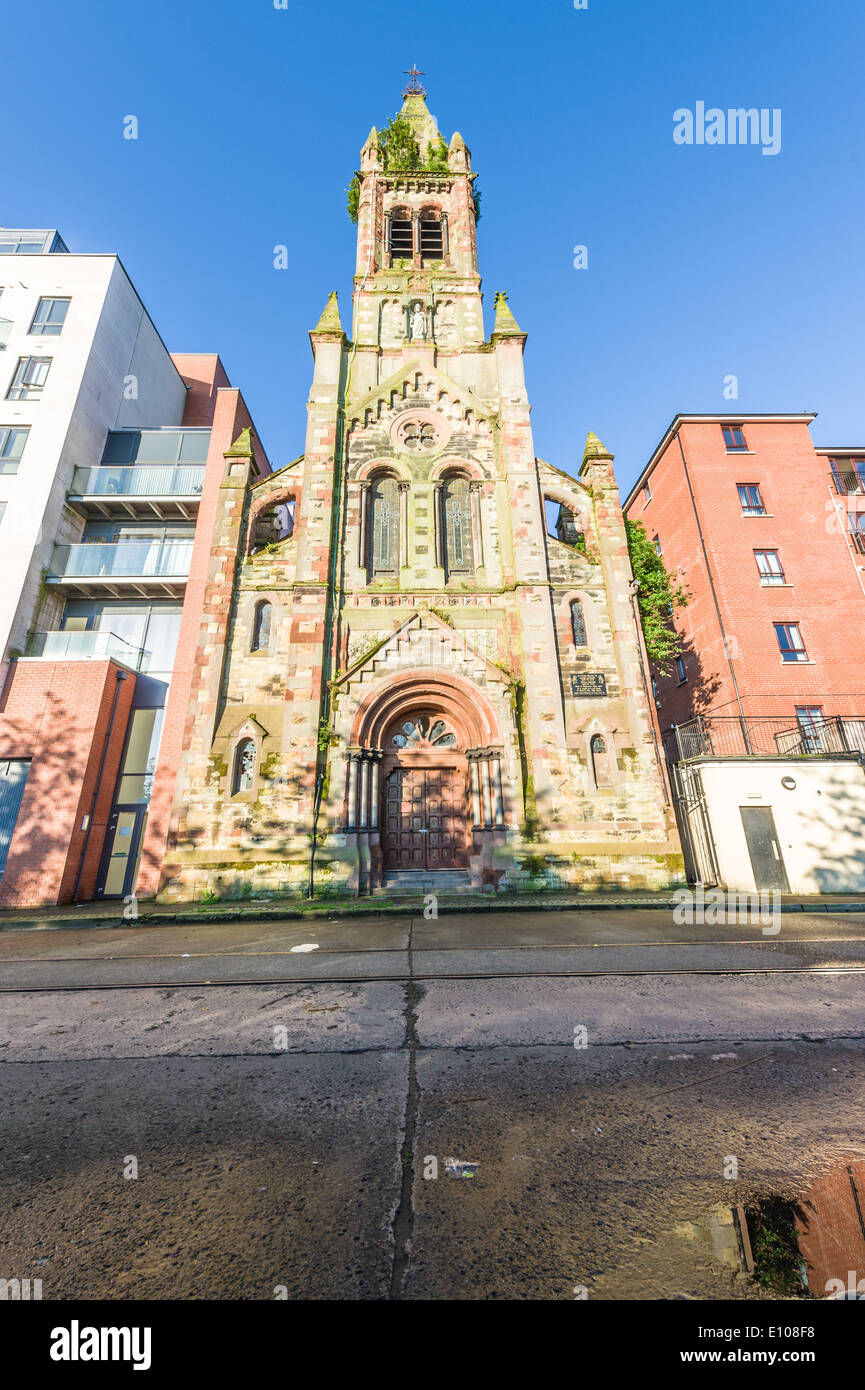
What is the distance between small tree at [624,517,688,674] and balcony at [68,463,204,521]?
15562 mm

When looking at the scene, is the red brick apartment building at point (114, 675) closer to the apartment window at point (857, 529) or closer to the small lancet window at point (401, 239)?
the small lancet window at point (401, 239)

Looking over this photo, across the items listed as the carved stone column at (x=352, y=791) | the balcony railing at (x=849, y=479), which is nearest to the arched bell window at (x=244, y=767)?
the carved stone column at (x=352, y=791)

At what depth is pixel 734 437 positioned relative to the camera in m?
23.1

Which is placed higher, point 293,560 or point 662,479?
point 662,479

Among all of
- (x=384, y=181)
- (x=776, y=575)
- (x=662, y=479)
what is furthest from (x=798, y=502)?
(x=384, y=181)

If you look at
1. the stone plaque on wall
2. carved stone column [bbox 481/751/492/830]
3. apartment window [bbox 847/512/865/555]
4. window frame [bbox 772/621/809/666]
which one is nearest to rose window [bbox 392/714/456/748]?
carved stone column [bbox 481/751/492/830]

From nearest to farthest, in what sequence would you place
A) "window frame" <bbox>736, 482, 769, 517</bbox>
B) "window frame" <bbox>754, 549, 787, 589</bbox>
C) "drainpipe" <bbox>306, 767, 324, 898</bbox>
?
"drainpipe" <bbox>306, 767, 324, 898</bbox>
"window frame" <bbox>754, 549, 787, 589</bbox>
"window frame" <bbox>736, 482, 769, 517</bbox>

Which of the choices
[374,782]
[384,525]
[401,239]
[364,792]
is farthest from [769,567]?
[401,239]

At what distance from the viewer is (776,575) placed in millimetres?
20875

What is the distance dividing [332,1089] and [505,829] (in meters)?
10.2

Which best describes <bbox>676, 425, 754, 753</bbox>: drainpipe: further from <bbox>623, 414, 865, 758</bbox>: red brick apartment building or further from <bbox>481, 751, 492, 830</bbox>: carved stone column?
<bbox>481, 751, 492, 830</bbox>: carved stone column

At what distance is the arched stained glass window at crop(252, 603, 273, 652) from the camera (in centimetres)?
1488

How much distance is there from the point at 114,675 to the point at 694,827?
17155 mm
